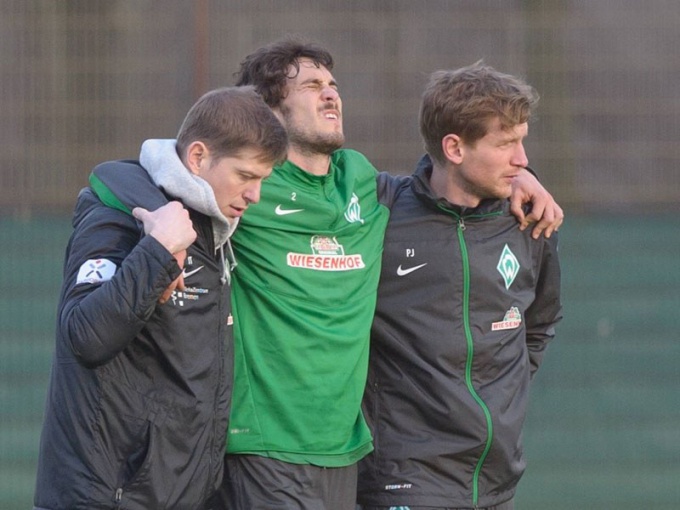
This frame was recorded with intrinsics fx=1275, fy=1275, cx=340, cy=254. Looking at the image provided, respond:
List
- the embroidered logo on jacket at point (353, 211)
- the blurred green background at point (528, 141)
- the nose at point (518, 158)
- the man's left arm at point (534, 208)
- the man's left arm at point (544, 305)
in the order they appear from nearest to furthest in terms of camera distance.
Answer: the embroidered logo on jacket at point (353, 211), the nose at point (518, 158), the man's left arm at point (534, 208), the man's left arm at point (544, 305), the blurred green background at point (528, 141)

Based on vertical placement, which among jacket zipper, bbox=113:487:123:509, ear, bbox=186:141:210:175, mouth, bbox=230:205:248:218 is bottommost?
jacket zipper, bbox=113:487:123:509

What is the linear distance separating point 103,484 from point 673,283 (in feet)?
14.2

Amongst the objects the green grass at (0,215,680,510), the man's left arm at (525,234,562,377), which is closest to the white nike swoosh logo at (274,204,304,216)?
the man's left arm at (525,234,562,377)

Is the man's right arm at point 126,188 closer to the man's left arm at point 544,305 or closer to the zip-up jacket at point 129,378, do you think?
the zip-up jacket at point 129,378

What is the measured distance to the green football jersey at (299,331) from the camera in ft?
11.9

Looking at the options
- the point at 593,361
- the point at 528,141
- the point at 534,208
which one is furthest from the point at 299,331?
the point at 593,361

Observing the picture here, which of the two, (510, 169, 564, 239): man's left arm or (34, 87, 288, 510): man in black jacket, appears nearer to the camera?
(34, 87, 288, 510): man in black jacket

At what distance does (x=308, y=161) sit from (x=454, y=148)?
478 mm

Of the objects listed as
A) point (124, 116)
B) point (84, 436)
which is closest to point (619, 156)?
point (124, 116)

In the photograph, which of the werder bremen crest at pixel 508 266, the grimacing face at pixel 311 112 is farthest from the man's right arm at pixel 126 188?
the werder bremen crest at pixel 508 266

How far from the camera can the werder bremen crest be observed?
4.00 meters

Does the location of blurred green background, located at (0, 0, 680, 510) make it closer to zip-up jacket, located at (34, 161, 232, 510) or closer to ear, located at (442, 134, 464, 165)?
ear, located at (442, 134, 464, 165)

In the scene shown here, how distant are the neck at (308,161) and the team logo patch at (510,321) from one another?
0.72 m

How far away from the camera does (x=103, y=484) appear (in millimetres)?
3152
